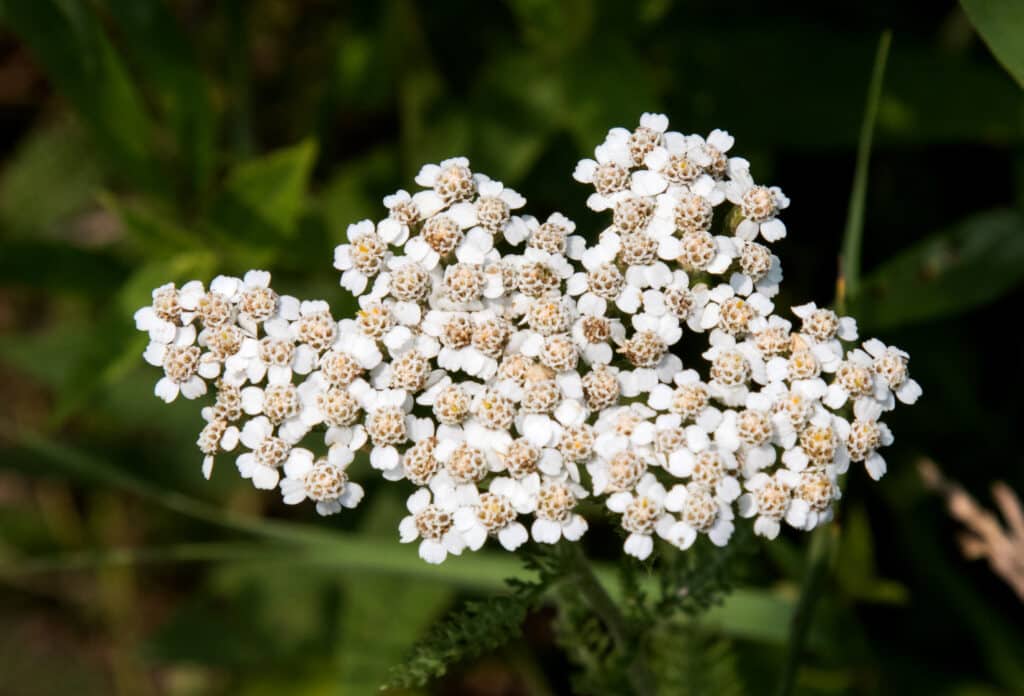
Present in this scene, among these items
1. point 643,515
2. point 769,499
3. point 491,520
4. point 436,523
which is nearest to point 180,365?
point 436,523

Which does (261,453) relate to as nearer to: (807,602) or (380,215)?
(807,602)

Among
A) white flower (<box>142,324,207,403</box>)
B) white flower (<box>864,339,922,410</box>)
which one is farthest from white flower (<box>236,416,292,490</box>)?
white flower (<box>864,339,922,410</box>)

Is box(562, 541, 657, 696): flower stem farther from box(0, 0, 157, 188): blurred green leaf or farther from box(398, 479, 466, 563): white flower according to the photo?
box(0, 0, 157, 188): blurred green leaf

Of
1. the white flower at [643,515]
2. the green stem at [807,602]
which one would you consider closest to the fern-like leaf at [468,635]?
the white flower at [643,515]

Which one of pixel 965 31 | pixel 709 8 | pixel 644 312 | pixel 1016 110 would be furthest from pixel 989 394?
pixel 644 312

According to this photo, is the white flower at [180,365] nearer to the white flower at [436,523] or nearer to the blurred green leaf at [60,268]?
the white flower at [436,523]

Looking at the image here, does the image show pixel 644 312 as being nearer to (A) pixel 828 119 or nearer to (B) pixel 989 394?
(A) pixel 828 119
